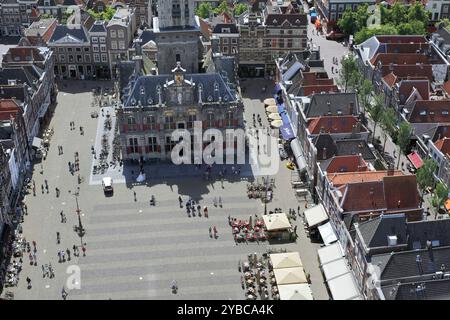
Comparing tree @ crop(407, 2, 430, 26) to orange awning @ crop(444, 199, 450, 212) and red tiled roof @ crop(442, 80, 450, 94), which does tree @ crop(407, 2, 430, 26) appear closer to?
red tiled roof @ crop(442, 80, 450, 94)

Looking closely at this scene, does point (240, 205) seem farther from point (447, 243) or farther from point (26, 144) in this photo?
point (26, 144)

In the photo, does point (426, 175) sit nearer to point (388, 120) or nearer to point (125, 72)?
point (388, 120)

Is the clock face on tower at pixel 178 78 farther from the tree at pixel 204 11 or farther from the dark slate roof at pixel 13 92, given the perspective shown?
the tree at pixel 204 11

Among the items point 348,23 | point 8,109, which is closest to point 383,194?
point 8,109

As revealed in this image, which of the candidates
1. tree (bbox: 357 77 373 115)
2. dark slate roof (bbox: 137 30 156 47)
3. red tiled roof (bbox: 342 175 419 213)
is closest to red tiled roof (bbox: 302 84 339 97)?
tree (bbox: 357 77 373 115)
